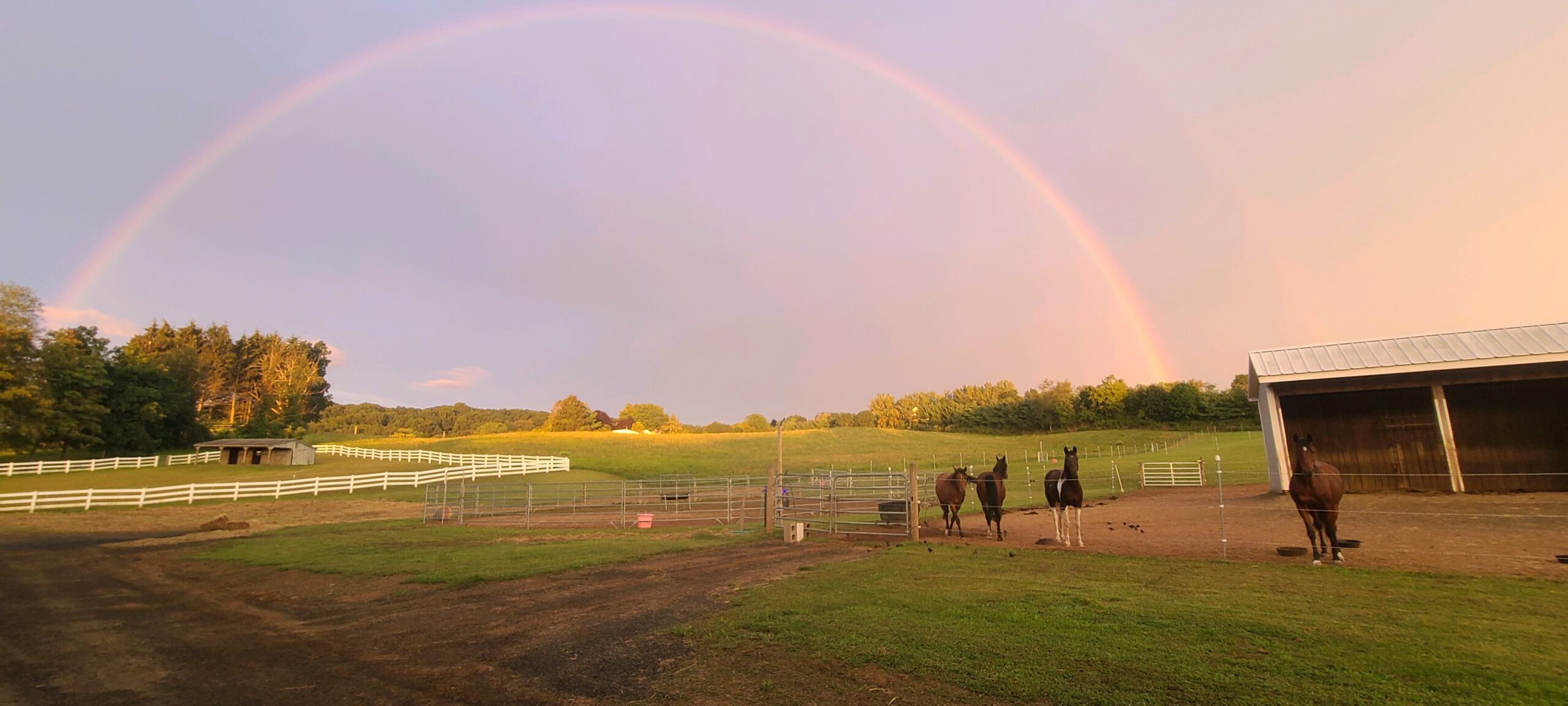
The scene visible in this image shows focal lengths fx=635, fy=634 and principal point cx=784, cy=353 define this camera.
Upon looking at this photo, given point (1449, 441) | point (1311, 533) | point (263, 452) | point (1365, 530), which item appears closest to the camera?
point (1311, 533)

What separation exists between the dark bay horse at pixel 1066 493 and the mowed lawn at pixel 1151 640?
3557 millimetres

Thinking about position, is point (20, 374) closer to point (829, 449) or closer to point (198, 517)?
point (198, 517)

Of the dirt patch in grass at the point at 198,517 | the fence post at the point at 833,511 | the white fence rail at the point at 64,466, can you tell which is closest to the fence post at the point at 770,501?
the fence post at the point at 833,511

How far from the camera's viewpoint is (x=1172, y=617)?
5973mm

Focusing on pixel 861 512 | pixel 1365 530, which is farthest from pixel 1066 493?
pixel 1365 530

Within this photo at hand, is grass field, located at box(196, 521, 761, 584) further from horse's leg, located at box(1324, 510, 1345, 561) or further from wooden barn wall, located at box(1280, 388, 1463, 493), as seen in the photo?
wooden barn wall, located at box(1280, 388, 1463, 493)

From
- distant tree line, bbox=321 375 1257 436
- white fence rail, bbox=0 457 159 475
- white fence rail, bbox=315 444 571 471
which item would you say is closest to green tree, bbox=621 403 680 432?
distant tree line, bbox=321 375 1257 436

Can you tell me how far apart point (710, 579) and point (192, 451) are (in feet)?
228

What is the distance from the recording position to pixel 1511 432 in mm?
17766

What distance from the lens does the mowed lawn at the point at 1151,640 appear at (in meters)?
4.24

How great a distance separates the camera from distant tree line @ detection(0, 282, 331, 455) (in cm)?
4194

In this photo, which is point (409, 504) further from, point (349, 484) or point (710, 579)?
point (710, 579)

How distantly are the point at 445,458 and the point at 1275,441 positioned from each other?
169 ft

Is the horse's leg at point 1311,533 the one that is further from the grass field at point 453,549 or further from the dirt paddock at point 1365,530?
the grass field at point 453,549
